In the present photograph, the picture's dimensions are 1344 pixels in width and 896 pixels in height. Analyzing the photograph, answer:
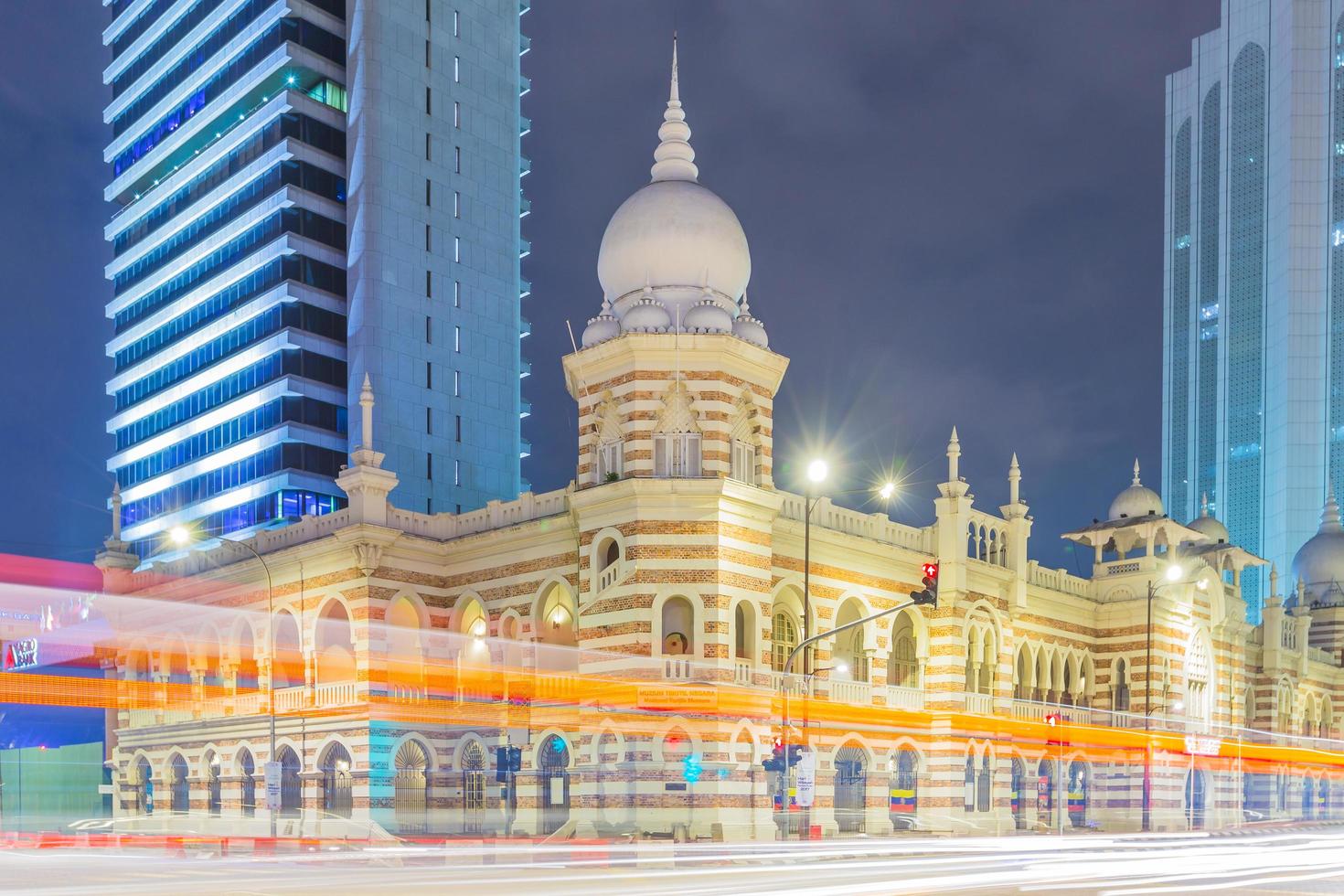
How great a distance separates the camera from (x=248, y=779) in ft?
171

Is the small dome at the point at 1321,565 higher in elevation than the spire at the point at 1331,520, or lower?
lower

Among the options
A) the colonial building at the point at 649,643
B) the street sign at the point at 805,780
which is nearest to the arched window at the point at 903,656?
the colonial building at the point at 649,643

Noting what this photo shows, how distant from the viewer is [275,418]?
296 ft

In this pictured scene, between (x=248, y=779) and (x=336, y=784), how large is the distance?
6163 mm

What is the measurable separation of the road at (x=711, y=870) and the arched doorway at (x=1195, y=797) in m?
24.2

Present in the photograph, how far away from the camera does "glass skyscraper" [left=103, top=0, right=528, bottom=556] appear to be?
294 feet

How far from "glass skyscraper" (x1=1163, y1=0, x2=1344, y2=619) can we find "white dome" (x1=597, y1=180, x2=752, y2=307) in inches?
4405

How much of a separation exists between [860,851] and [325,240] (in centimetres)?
6673

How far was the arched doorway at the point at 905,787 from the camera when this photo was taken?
49.6 m

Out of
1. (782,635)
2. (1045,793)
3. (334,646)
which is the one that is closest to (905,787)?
(782,635)

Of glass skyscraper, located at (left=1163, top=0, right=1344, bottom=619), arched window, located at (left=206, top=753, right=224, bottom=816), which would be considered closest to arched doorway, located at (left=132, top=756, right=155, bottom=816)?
arched window, located at (left=206, top=753, right=224, bottom=816)

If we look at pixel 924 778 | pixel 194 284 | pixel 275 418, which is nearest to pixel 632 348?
pixel 924 778

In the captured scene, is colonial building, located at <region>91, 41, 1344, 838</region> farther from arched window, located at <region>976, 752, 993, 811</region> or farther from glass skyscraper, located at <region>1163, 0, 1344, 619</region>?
glass skyscraper, located at <region>1163, 0, 1344, 619</region>

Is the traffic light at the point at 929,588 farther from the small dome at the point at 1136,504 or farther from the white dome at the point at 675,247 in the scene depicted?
the small dome at the point at 1136,504
